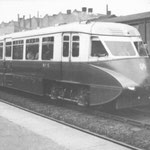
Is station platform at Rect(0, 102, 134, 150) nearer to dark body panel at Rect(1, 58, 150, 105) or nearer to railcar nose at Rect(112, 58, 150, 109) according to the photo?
dark body panel at Rect(1, 58, 150, 105)

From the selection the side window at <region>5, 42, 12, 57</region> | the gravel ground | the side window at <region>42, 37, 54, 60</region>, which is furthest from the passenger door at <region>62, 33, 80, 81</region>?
the side window at <region>5, 42, 12, 57</region>

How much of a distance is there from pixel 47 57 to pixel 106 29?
2.62m

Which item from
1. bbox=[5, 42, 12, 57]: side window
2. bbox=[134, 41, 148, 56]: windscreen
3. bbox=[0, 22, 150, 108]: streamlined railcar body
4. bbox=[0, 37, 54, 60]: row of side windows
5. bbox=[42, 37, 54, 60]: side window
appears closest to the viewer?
bbox=[0, 22, 150, 108]: streamlined railcar body

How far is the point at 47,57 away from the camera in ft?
43.5

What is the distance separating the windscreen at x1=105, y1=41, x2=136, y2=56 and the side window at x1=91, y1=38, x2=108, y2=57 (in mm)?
195

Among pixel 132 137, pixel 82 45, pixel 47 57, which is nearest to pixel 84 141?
pixel 132 137

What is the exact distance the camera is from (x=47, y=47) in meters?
13.2

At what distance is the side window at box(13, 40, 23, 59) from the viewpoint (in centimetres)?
1538

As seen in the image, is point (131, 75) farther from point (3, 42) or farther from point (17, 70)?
point (3, 42)

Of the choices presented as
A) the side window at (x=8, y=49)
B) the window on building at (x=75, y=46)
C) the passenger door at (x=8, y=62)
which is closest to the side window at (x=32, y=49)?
the passenger door at (x=8, y=62)

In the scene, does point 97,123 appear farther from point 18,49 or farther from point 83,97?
point 18,49

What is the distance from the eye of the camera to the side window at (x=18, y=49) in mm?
15376

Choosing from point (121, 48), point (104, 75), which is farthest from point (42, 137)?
point (121, 48)

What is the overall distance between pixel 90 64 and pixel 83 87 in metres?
0.89
